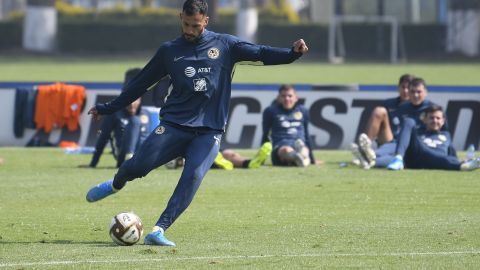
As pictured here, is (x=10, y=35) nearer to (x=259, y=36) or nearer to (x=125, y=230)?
(x=259, y=36)

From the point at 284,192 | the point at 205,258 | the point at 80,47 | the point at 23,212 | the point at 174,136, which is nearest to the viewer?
the point at 205,258

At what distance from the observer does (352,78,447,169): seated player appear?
18.9m

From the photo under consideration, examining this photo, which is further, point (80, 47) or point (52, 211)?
point (80, 47)

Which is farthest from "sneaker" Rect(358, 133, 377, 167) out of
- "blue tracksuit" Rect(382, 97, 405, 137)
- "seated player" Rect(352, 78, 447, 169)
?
"blue tracksuit" Rect(382, 97, 405, 137)

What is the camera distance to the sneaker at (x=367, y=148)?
1866cm

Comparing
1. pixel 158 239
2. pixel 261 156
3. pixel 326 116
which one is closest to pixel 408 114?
pixel 261 156

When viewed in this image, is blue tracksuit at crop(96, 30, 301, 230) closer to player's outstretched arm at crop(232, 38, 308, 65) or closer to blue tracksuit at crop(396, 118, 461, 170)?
player's outstretched arm at crop(232, 38, 308, 65)

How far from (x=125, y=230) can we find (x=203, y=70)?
1.64m

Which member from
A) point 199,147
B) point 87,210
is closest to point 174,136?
point 199,147

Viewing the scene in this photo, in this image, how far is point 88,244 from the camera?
11344 millimetres

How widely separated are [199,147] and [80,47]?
5280cm

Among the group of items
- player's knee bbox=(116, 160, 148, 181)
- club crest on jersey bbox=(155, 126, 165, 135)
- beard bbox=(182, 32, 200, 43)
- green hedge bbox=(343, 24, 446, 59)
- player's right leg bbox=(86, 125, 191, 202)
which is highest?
beard bbox=(182, 32, 200, 43)

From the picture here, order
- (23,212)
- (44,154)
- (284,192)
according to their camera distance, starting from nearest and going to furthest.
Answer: (23,212), (284,192), (44,154)

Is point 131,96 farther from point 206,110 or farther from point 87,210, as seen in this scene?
A: point 87,210
